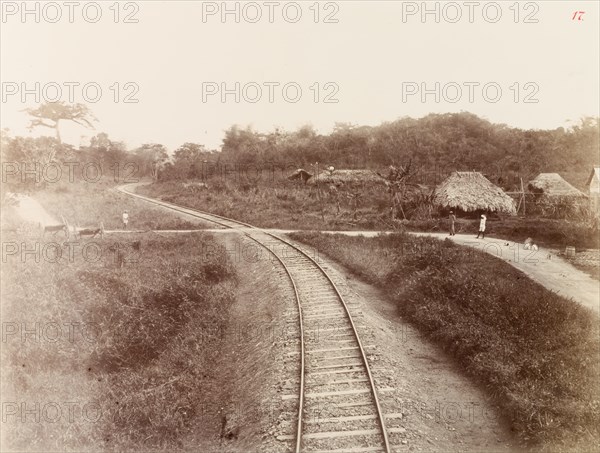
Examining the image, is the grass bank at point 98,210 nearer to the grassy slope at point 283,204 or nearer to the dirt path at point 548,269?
the grassy slope at point 283,204

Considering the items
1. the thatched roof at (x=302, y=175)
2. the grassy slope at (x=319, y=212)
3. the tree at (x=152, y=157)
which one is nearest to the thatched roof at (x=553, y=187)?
the grassy slope at (x=319, y=212)

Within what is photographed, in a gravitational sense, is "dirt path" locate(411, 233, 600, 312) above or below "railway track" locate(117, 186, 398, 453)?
above

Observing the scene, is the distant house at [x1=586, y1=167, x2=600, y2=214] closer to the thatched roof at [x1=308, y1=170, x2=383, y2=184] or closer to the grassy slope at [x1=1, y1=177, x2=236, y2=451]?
the thatched roof at [x1=308, y1=170, x2=383, y2=184]

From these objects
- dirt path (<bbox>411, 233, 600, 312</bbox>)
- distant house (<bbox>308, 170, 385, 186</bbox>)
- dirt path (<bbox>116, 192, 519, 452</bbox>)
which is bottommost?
dirt path (<bbox>116, 192, 519, 452</bbox>)

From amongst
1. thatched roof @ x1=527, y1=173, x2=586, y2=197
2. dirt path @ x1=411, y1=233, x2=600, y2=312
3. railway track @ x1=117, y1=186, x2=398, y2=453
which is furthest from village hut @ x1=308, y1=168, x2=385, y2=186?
railway track @ x1=117, y1=186, x2=398, y2=453

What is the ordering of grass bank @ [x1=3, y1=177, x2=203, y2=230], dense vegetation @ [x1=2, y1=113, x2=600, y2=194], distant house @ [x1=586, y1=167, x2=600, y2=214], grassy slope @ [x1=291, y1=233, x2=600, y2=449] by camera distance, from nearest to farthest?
grassy slope @ [x1=291, y1=233, x2=600, y2=449], grass bank @ [x1=3, y1=177, x2=203, y2=230], distant house @ [x1=586, y1=167, x2=600, y2=214], dense vegetation @ [x1=2, y1=113, x2=600, y2=194]

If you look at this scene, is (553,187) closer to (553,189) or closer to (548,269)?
(553,189)

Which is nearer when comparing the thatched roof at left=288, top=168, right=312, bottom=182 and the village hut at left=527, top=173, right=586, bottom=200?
the village hut at left=527, top=173, right=586, bottom=200
